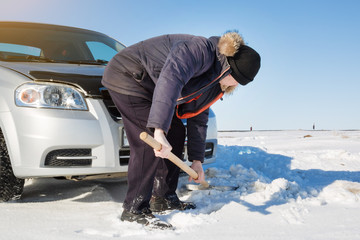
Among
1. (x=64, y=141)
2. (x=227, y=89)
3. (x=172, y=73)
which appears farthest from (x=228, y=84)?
(x=64, y=141)

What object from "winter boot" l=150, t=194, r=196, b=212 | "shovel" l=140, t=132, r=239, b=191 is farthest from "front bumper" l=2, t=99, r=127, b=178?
"shovel" l=140, t=132, r=239, b=191

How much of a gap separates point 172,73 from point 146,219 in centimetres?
99

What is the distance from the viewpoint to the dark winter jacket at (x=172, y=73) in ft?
6.17

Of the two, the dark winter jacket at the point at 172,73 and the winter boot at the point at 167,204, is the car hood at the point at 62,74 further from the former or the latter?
the winter boot at the point at 167,204

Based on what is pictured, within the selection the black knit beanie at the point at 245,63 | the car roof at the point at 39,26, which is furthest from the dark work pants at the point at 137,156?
the car roof at the point at 39,26

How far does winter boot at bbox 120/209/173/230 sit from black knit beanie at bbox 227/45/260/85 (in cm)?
101

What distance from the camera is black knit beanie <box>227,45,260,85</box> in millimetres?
2107

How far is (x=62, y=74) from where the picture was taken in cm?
277

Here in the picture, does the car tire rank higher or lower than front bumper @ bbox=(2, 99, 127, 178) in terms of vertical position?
lower

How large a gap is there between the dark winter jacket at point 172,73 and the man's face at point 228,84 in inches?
1.7

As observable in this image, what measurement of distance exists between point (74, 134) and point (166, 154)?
0.95m

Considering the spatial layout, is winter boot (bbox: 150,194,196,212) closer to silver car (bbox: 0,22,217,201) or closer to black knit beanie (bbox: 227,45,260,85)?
silver car (bbox: 0,22,217,201)

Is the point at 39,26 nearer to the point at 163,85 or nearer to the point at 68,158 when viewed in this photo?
the point at 68,158

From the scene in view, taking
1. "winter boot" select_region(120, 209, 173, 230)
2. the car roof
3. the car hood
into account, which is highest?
the car roof
